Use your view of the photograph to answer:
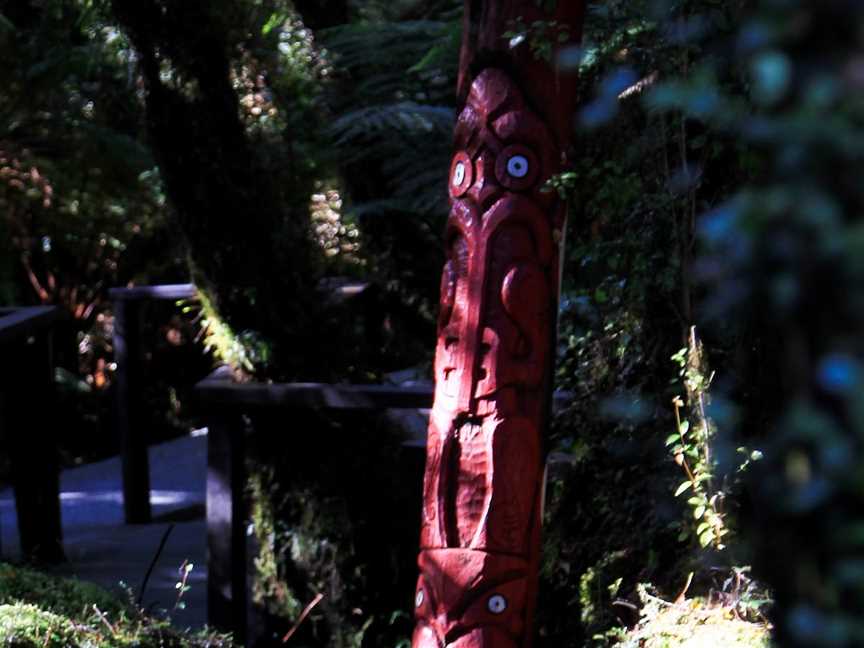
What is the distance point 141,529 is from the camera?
675 centimetres

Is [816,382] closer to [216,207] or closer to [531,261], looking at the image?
[531,261]

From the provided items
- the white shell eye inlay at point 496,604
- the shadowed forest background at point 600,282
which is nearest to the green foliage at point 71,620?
the shadowed forest background at point 600,282

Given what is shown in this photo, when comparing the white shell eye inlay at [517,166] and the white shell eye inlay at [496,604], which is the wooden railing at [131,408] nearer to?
the white shell eye inlay at [517,166]

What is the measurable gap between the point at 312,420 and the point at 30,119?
19.7 ft

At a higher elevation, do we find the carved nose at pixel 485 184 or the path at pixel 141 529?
the carved nose at pixel 485 184

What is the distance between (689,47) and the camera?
3098 mm

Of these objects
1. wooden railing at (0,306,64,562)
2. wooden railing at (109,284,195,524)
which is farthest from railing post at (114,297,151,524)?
wooden railing at (0,306,64,562)

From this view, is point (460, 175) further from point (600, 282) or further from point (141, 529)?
point (141, 529)

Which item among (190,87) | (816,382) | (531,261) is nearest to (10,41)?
(190,87)

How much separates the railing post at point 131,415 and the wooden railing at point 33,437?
111 cm

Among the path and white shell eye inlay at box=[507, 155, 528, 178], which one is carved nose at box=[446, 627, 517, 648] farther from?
the path

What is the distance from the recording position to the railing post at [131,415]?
22.6ft

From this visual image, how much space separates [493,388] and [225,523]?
6.87 feet

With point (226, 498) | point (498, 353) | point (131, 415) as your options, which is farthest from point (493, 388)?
point (131, 415)
